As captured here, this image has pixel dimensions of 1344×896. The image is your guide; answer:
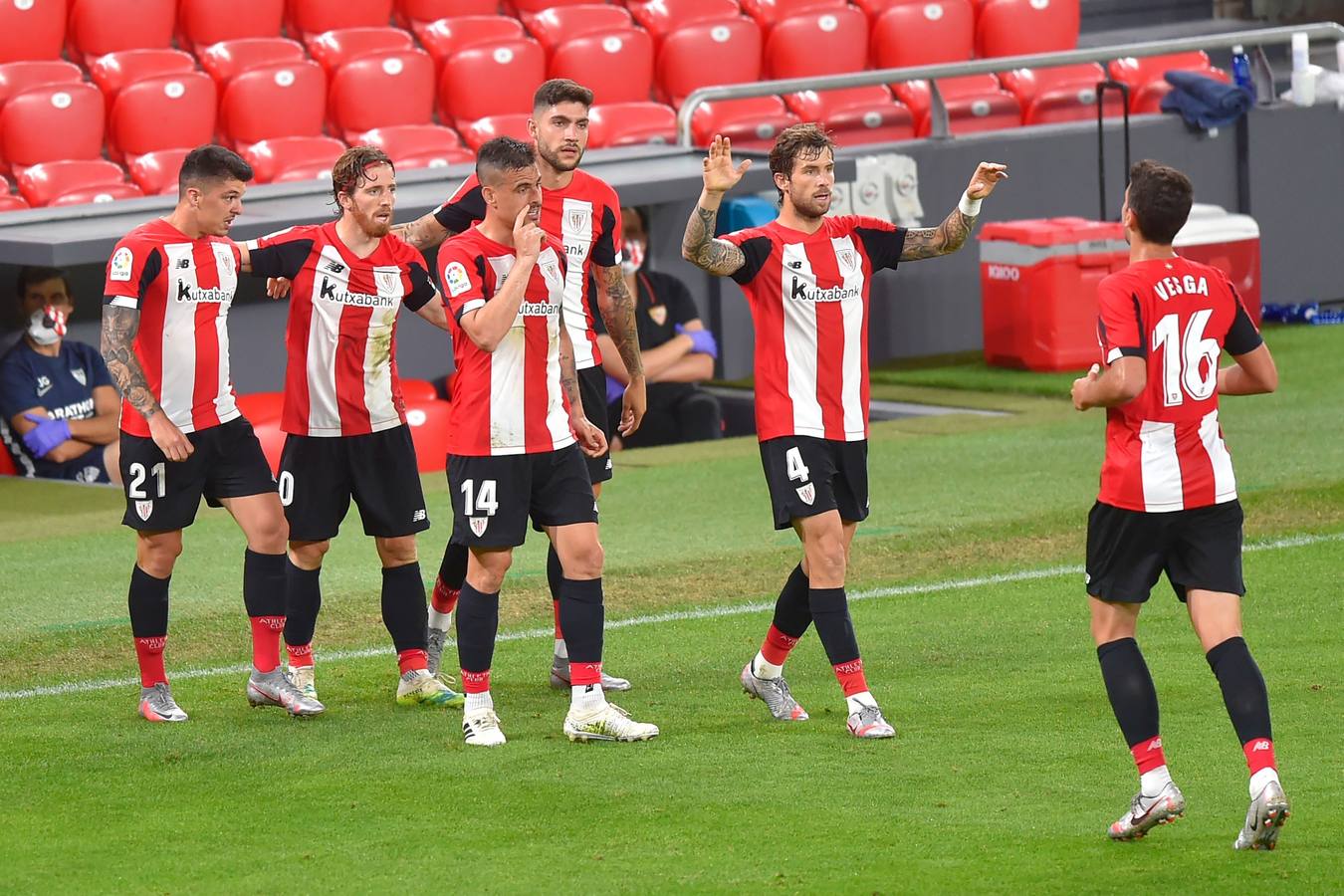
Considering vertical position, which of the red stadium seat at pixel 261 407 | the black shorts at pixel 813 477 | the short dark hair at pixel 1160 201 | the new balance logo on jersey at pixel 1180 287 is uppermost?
the short dark hair at pixel 1160 201

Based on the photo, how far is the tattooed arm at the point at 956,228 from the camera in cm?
631

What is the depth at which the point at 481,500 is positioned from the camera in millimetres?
6309

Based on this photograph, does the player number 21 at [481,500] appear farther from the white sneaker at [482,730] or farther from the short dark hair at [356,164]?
the short dark hair at [356,164]

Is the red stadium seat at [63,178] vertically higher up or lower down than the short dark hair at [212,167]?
lower down

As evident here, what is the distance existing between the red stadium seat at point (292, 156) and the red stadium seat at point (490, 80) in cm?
125

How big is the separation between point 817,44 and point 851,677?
10631 mm

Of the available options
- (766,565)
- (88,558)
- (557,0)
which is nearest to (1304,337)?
(557,0)

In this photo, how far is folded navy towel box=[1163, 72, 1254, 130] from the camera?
16031 mm

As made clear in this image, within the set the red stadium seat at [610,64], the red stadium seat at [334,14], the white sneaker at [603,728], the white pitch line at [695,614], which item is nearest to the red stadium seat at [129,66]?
the red stadium seat at [334,14]

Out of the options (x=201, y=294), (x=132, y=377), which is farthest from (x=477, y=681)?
(x=201, y=294)

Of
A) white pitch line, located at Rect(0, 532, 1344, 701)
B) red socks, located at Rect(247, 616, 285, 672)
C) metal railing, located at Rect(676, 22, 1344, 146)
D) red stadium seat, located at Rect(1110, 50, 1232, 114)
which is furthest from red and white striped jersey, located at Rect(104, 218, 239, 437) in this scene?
red stadium seat, located at Rect(1110, 50, 1232, 114)

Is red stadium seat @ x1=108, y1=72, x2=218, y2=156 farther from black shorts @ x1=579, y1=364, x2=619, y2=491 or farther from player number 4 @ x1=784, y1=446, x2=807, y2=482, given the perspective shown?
player number 4 @ x1=784, y1=446, x2=807, y2=482

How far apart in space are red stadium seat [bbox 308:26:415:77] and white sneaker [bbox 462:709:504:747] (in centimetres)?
903

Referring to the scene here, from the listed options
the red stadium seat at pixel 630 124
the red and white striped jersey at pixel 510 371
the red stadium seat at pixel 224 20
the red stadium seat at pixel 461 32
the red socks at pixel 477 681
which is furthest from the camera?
the red stadium seat at pixel 461 32
